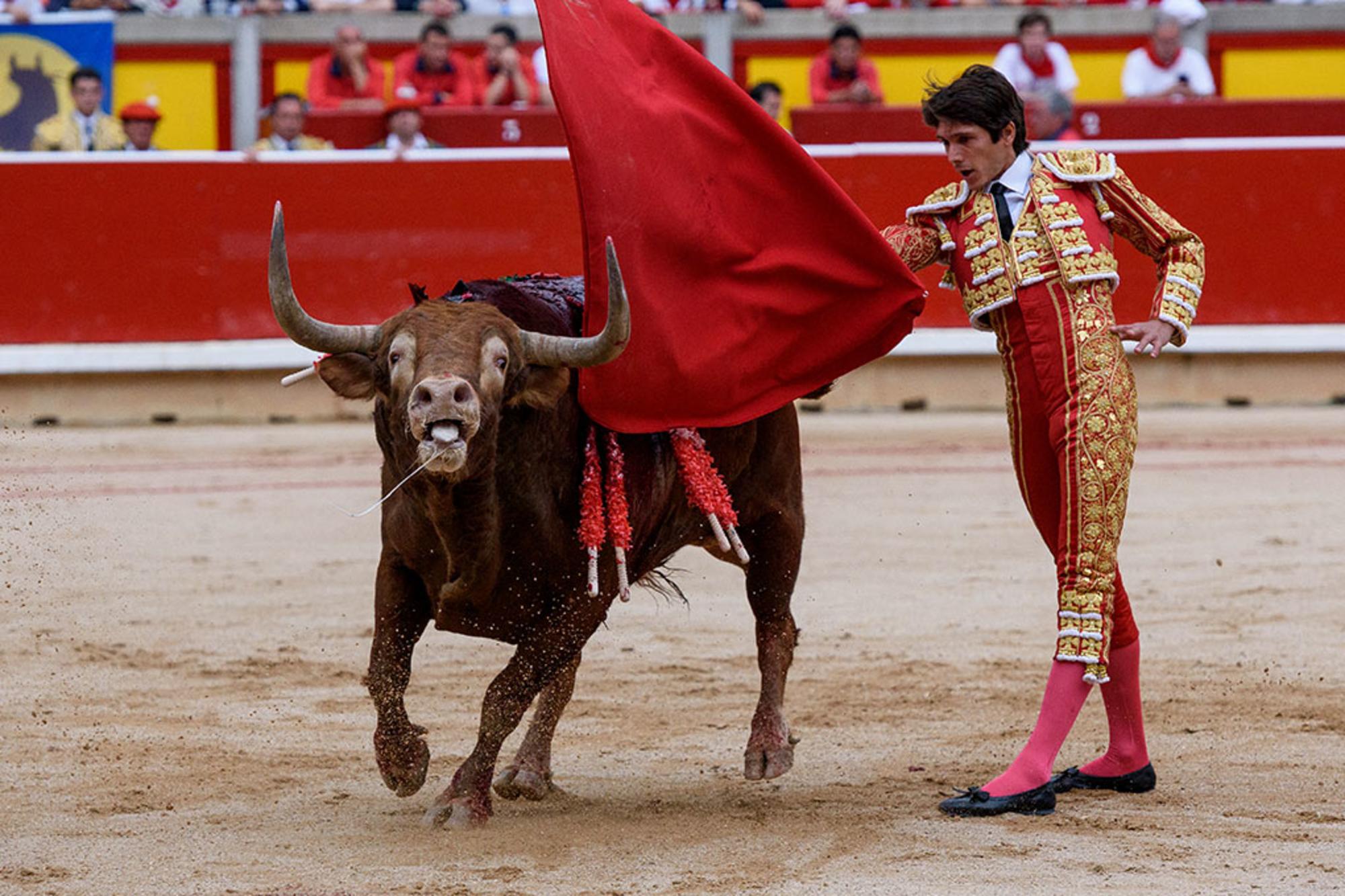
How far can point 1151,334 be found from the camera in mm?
3486

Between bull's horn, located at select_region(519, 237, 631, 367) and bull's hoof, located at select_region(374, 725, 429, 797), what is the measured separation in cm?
64

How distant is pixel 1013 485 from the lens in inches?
302

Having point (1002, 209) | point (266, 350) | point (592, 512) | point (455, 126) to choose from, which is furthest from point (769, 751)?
point (455, 126)

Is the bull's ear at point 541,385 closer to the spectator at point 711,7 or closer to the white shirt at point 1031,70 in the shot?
the white shirt at point 1031,70

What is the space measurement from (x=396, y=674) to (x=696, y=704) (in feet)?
3.91

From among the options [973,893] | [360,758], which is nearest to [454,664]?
[360,758]

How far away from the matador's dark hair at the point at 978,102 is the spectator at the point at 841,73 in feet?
21.9

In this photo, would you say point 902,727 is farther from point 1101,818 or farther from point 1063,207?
point 1063,207

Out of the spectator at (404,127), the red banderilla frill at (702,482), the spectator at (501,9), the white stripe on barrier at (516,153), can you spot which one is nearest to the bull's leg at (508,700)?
the red banderilla frill at (702,482)

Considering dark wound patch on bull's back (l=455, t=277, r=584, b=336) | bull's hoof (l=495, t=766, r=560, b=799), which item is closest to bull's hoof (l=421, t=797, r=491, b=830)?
bull's hoof (l=495, t=766, r=560, b=799)

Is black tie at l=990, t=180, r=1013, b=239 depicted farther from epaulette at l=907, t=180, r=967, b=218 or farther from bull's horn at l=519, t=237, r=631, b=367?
bull's horn at l=519, t=237, r=631, b=367

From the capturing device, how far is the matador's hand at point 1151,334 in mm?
3473

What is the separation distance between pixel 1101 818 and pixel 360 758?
1.40 metres

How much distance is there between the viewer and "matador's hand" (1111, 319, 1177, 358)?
347cm
